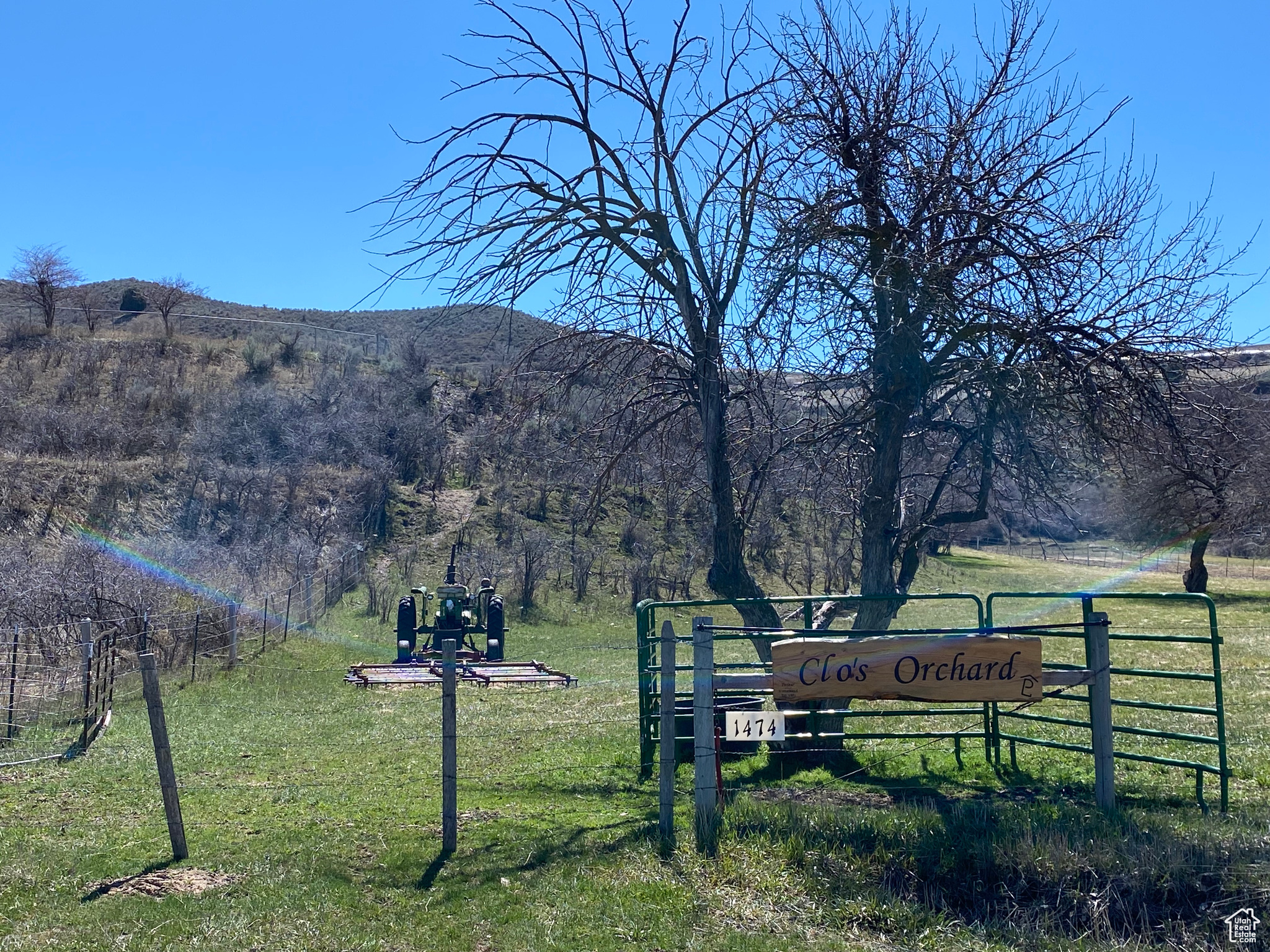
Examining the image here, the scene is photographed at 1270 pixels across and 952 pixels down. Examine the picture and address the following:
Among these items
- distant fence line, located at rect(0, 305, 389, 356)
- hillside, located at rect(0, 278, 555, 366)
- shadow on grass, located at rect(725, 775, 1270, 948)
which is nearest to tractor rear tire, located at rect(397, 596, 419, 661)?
shadow on grass, located at rect(725, 775, 1270, 948)

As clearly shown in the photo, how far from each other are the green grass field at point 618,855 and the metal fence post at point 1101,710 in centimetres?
21

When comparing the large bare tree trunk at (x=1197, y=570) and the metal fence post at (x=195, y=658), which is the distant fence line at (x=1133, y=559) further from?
the metal fence post at (x=195, y=658)

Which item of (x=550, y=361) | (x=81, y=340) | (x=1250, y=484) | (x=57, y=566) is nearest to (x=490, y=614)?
(x=57, y=566)

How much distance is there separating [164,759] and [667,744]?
3.13 metres

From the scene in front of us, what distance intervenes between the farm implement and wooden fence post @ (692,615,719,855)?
10.5 m

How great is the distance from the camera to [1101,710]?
269 inches

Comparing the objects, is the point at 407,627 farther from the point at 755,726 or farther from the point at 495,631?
the point at 755,726

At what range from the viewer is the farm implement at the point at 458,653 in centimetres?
1722

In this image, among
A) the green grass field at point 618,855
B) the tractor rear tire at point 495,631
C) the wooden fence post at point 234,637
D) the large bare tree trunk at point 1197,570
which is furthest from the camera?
the large bare tree trunk at point 1197,570

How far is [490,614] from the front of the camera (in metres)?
20.6

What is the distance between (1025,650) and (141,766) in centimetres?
808

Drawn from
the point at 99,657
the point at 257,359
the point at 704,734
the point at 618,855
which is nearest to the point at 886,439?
the point at 704,734

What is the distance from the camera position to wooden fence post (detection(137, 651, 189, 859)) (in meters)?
6.30

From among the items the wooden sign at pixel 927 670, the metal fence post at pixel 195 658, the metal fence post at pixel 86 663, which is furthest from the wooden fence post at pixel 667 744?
the metal fence post at pixel 195 658
